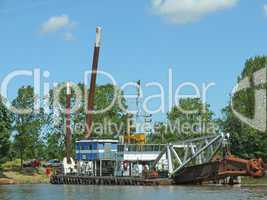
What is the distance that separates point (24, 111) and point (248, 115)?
31.5 m

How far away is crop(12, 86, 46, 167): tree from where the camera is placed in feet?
326

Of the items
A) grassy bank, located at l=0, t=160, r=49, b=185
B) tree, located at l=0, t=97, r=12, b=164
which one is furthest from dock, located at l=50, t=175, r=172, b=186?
tree, located at l=0, t=97, r=12, b=164

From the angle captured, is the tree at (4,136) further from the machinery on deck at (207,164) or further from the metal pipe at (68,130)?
the machinery on deck at (207,164)

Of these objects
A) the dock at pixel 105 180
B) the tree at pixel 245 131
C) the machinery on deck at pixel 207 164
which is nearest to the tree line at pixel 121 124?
the tree at pixel 245 131

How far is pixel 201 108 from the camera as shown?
4099 inches

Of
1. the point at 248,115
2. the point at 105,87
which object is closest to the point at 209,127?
the point at 248,115

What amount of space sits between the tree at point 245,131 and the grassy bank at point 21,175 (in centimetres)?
2534

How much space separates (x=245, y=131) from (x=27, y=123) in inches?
1212

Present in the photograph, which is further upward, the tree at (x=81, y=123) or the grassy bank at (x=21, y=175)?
the tree at (x=81, y=123)

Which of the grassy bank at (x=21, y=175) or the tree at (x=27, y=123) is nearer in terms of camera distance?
the grassy bank at (x=21, y=175)

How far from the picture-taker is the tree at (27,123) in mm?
99312

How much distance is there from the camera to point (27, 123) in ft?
329

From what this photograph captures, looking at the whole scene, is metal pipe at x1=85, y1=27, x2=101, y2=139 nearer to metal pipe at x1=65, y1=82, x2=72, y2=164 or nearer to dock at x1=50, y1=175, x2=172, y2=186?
metal pipe at x1=65, y1=82, x2=72, y2=164

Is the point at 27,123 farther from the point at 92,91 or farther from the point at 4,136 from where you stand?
the point at 4,136
